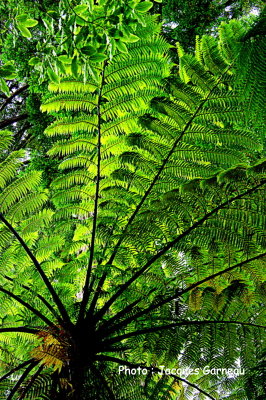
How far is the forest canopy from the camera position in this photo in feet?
4.67

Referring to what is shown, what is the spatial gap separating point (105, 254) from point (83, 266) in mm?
132

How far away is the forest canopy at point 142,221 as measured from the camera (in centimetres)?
142

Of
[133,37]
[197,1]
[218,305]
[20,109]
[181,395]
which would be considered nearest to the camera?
[133,37]

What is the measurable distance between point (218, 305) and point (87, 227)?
746 millimetres

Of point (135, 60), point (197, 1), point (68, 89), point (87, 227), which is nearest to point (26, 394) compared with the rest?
point (87, 227)

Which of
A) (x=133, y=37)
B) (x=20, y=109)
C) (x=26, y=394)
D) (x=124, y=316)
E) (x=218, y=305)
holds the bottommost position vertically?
(x=26, y=394)

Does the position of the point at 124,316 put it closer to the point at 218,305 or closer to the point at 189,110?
the point at 218,305

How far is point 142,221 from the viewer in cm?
159

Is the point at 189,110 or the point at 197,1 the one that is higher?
the point at 197,1

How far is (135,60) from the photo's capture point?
162cm

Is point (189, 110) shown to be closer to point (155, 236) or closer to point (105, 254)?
point (155, 236)

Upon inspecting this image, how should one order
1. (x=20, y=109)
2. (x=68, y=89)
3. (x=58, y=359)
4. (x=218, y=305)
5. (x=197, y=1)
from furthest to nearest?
(x=20, y=109) < (x=197, y=1) < (x=68, y=89) < (x=218, y=305) < (x=58, y=359)

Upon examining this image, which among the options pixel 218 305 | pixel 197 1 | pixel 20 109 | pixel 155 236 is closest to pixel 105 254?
pixel 155 236

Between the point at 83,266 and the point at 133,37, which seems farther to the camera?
the point at 83,266
